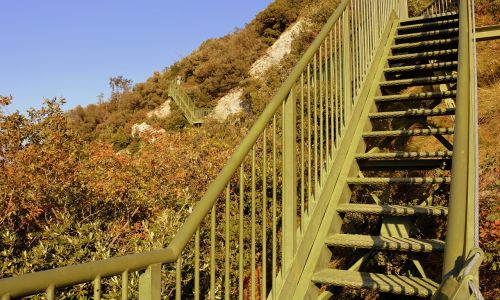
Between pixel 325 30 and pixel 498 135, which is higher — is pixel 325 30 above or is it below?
above

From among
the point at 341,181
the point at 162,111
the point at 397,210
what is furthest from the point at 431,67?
the point at 162,111

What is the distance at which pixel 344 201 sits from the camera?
3617 mm

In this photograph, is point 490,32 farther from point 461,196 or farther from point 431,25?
point 461,196

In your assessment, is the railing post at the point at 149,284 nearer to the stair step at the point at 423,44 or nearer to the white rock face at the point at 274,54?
the stair step at the point at 423,44

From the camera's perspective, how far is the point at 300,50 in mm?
16688

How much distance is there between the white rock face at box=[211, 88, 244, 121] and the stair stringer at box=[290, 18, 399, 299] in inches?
573

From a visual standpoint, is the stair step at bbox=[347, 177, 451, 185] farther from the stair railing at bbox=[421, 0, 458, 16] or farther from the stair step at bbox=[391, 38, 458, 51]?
the stair railing at bbox=[421, 0, 458, 16]

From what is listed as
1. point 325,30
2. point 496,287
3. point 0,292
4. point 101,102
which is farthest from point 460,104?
point 101,102

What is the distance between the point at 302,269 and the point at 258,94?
12.9 meters

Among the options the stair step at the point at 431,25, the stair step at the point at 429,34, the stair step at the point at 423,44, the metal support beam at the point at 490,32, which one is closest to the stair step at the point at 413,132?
the stair step at the point at 423,44

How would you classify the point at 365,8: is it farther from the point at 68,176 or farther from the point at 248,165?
the point at 68,176

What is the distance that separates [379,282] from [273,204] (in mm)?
844

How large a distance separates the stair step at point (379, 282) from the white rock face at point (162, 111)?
2330 centimetres

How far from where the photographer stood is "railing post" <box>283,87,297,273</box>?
2787 mm
